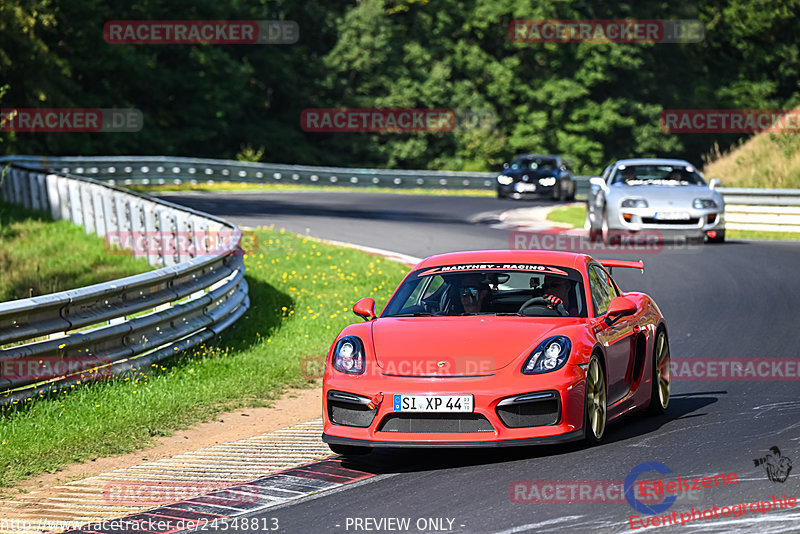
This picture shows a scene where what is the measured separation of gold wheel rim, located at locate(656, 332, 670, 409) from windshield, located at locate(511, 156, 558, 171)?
29651mm

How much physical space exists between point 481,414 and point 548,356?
62 cm

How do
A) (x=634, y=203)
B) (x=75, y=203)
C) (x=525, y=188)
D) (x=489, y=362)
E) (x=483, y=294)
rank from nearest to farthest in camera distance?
(x=489, y=362) → (x=483, y=294) → (x=634, y=203) → (x=75, y=203) → (x=525, y=188)

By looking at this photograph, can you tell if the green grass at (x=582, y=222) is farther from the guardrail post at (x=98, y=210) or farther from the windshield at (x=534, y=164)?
the guardrail post at (x=98, y=210)

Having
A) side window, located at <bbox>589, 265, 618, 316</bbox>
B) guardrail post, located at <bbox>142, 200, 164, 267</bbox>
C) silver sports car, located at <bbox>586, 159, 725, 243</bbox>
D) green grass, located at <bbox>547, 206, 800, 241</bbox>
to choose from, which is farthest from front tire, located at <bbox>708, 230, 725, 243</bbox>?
side window, located at <bbox>589, 265, 618, 316</bbox>

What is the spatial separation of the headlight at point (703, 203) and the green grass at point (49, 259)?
9302 mm

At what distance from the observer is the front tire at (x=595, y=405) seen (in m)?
7.69

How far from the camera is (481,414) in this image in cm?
733

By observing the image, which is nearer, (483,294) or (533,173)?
(483,294)

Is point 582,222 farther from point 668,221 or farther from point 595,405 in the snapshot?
point 595,405

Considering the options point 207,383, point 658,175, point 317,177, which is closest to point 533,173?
point 317,177

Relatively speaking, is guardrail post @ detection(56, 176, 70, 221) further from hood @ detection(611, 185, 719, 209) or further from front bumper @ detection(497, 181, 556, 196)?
front bumper @ detection(497, 181, 556, 196)

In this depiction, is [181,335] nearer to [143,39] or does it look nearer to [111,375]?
[111,375]

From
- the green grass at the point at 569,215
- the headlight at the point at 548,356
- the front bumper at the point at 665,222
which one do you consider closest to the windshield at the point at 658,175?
the front bumper at the point at 665,222

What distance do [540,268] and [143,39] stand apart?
48.6 meters
